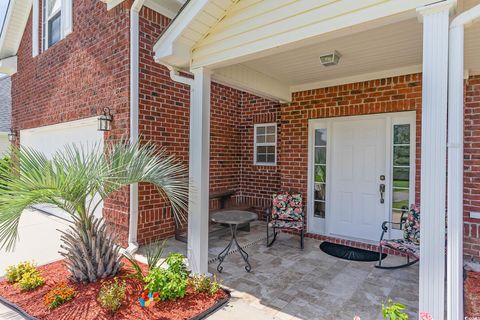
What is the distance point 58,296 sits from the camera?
9.29ft

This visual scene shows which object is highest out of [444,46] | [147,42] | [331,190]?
[147,42]

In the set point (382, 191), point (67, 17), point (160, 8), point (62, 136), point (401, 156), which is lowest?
point (382, 191)

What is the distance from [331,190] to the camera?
5.29 meters

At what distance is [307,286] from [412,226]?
1.83 meters

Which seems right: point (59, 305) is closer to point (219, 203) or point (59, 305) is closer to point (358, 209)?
point (219, 203)

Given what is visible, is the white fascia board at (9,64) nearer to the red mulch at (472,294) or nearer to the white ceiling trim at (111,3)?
the white ceiling trim at (111,3)

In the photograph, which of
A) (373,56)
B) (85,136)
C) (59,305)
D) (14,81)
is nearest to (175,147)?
(85,136)

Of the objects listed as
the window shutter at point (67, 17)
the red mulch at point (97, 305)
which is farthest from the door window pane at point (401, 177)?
the window shutter at point (67, 17)

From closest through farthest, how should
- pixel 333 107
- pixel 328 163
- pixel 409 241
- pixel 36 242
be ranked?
pixel 409 241, pixel 36 242, pixel 333 107, pixel 328 163

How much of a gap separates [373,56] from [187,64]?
2.60 metres

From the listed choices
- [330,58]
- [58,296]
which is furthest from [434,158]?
[58,296]

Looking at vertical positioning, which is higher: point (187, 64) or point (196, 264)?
point (187, 64)

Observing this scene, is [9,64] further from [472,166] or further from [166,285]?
[472,166]

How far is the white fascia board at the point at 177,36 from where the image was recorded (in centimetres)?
311
